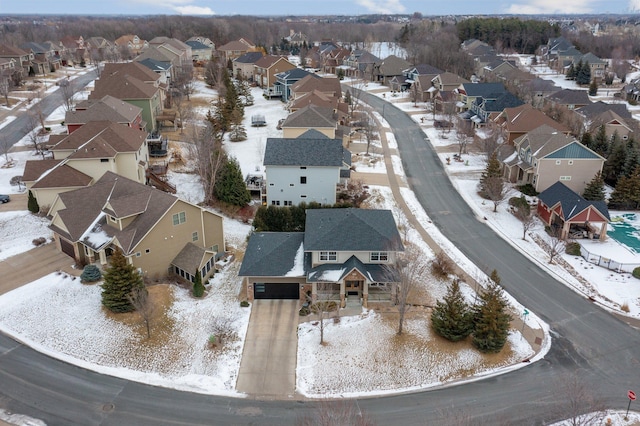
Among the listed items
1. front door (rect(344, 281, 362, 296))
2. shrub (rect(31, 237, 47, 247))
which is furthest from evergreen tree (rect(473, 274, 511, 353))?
shrub (rect(31, 237, 47, 247))

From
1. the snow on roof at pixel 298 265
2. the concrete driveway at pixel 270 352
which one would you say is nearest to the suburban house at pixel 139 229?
the concrete driveway at pixel 270 352

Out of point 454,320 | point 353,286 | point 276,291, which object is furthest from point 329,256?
point 454,320

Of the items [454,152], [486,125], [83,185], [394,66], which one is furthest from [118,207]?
[394,66]

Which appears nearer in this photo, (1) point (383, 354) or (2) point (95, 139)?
(1) point (383, 354)

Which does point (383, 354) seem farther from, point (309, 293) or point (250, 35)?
point (250, 35)

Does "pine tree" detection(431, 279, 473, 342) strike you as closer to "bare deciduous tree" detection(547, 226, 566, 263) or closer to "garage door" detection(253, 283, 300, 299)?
"garage door" detection(253, 283, 300, 299)

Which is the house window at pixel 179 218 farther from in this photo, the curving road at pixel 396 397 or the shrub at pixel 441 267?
the shrub at pixel 441 267
